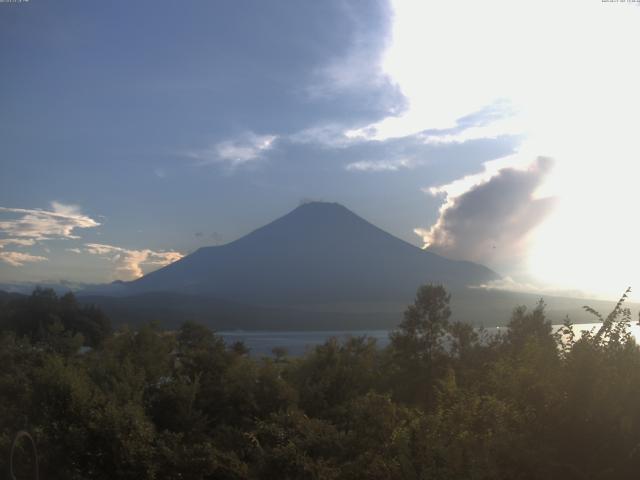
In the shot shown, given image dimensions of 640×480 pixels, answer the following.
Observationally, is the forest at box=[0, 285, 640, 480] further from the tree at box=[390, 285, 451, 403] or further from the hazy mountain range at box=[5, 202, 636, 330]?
the hazy mountain range at box=[5, 202, 636, 330]

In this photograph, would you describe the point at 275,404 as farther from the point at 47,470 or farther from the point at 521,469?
the point at 521,469

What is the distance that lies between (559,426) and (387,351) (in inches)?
676

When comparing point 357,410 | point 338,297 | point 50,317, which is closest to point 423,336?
point 357,410

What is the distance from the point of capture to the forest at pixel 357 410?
214 inches

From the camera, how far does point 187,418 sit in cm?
1387

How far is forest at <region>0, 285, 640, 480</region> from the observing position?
544 cm

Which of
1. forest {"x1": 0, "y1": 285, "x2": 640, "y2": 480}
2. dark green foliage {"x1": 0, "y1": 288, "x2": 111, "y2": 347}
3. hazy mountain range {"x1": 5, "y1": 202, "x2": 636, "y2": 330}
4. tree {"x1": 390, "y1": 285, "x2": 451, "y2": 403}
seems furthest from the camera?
hazy mountain range {"x1": 5, "y1": 202, "x2": 636, "y2": 330}

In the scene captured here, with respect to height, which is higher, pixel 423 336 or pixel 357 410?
pixel 423 336

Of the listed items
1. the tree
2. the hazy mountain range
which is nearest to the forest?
the tree

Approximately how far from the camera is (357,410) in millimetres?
8016

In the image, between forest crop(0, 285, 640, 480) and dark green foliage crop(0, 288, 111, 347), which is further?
dark green foliage crop(0, 288, 111, 347)

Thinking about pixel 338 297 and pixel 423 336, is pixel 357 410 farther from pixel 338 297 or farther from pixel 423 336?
pixel 338 297

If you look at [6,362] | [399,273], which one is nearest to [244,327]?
[399,273]

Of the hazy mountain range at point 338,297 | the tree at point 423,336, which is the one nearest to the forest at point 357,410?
the tree at point 423,336
